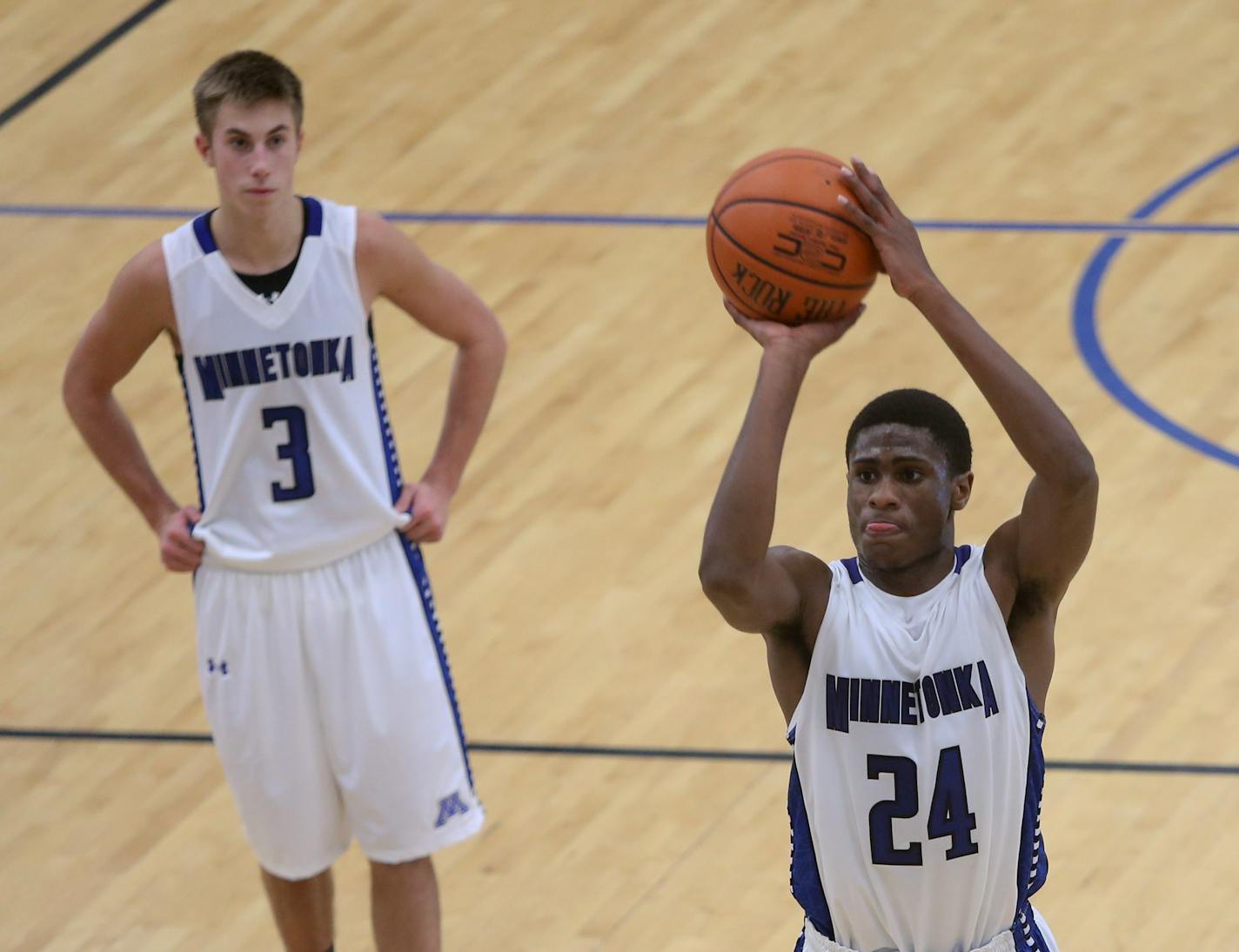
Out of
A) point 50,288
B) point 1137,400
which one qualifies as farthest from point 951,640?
point 50,288

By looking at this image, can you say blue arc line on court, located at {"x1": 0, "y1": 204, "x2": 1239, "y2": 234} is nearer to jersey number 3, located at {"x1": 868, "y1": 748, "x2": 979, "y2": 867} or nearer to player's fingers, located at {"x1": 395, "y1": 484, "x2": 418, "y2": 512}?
player's fingers, located at {"x1": 395, "y1": 484, "x2": 418, "y2": 512}

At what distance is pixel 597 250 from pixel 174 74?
9.46 feet

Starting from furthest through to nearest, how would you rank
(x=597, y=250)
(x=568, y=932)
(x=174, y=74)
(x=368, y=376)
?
1. (x=174, y=74)
2. (x=597, y=250)
3. (x=568, y=932)
4. (x=368, y=376)

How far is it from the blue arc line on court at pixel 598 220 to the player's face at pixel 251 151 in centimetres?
445

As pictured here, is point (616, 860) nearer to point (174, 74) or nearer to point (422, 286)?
point (422, 286)

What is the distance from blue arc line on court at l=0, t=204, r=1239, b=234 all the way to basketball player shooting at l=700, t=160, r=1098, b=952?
5060mm

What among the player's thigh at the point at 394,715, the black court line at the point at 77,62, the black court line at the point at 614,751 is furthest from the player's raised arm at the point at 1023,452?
the black court line at the point at 77,62

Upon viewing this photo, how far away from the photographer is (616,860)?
570 centimetres

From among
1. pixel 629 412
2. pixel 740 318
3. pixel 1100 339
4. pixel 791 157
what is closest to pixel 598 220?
pixel 629 412

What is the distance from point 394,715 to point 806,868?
128cm

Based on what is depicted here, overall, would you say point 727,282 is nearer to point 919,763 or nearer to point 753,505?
point 753,505

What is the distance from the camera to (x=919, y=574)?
3.65 meters

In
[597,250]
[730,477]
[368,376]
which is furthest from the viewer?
[597,250]

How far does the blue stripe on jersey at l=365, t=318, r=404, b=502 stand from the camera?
185 inches
